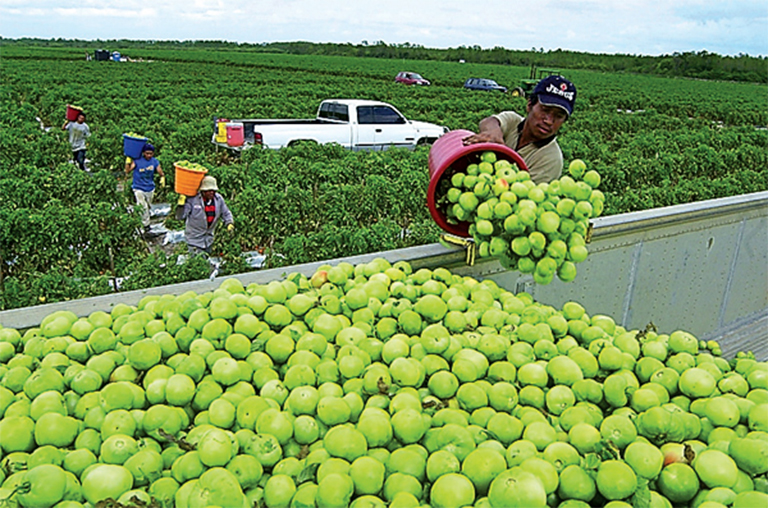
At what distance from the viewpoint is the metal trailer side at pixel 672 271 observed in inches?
169

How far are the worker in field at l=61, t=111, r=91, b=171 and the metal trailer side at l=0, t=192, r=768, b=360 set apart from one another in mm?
11253

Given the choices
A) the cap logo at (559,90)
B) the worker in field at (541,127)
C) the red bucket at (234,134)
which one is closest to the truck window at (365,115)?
the red bucket at (234,134)

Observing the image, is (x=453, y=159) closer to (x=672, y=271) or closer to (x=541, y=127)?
(x=541, y=127)

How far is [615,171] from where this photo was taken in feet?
40.2

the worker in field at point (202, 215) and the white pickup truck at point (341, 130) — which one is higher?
the white pickup truck at point (341, 130)

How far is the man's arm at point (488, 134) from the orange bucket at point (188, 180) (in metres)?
3.95

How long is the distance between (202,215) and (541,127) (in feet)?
14.7

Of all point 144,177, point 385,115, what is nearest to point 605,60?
point 385,115

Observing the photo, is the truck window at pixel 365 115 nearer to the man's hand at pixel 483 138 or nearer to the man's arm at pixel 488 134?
the man's arm at pixel 488 134

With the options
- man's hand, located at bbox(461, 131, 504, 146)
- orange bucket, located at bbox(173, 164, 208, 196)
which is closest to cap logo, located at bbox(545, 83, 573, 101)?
man's hand, located at bbox(461, 131, 504, 146)

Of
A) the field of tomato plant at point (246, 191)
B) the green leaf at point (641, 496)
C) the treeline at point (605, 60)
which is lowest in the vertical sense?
the field of tomato plant at point (246, 191)

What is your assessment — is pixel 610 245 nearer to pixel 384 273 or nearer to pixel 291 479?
pixel 384 273

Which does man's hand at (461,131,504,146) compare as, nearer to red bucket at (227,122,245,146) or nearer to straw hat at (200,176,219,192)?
straw hat at (200,176,219,192)

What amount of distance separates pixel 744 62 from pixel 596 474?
112m
